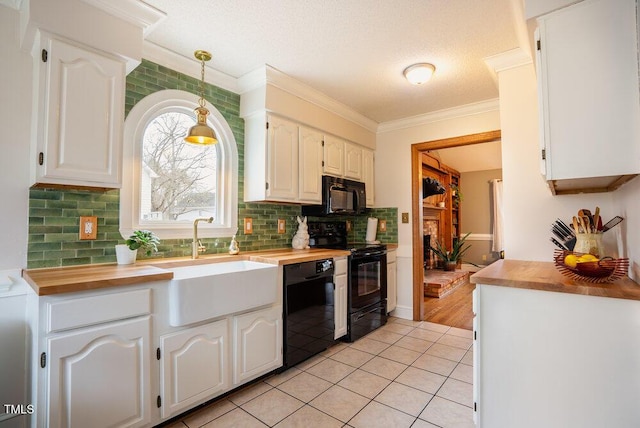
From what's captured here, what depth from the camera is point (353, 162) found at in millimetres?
3668

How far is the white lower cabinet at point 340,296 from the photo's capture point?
2.85 metres

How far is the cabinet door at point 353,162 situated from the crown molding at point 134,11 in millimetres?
2171

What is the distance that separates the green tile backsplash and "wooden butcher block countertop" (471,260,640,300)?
2.02 metres

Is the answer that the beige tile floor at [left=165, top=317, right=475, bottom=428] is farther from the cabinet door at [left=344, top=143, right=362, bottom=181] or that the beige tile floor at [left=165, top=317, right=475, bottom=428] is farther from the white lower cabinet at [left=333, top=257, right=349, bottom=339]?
the cabinet door at [left=344, top=143, right=362, bottom=181]

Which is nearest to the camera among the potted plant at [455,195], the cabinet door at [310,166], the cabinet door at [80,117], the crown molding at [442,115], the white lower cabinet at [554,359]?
the white lower cabinet at [554,359]

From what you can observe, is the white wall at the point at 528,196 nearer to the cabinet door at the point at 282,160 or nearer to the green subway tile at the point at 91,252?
the cabinet door at the point at 282,160

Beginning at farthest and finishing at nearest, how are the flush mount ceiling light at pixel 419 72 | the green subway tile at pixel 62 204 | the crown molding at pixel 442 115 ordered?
the crown molding at pixel 442 115
the flush mount ceiling light at pixel 419 72
the green subway tile at pixel 62 204

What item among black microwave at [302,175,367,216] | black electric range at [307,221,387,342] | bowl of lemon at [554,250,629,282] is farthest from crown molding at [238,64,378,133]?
bowl of lemon at [554,250,629,282]

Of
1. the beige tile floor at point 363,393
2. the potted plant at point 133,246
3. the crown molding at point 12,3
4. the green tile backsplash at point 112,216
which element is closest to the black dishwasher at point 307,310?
the beige tile floor at point 363,393

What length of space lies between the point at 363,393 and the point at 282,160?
1.97 m

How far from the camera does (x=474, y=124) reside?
3365 millimetres

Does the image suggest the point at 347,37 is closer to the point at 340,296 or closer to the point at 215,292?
the point at 215,292

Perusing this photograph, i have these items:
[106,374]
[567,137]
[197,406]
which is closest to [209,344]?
[197,406]

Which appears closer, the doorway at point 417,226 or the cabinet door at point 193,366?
the cabinet door at point 193,366
